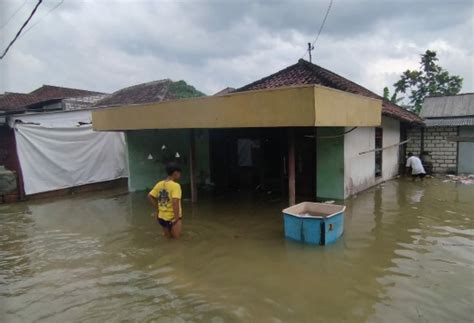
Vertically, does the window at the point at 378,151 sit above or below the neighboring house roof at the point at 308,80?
below

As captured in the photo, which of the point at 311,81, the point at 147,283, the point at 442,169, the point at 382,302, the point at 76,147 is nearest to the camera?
the point at 382,302

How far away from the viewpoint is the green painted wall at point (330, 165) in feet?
31.9

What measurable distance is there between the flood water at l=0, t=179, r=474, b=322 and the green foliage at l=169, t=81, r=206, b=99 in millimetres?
12818

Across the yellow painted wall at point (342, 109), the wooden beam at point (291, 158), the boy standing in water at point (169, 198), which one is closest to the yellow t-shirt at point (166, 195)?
the boy standing in water at point (169, 198)

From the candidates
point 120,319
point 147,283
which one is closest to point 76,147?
point 147,283

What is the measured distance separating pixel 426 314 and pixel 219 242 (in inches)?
153

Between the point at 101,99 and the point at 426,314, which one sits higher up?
the point at 101,99

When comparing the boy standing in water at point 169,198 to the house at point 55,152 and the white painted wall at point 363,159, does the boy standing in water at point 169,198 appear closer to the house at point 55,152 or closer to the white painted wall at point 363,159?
the white painted wall at point 363,159

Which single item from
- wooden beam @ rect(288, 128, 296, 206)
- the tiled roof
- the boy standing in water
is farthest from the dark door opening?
the tiled roof

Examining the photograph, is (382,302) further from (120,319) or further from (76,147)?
(76,147)

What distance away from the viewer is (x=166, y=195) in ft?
21.0

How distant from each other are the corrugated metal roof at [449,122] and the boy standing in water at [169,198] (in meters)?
13.7

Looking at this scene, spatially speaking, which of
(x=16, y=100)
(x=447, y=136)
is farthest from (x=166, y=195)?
(x=16, y=100)

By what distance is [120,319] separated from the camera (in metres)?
4.05
